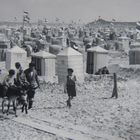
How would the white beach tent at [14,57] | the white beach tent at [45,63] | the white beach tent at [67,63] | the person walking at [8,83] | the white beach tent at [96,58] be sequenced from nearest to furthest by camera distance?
the person walking at [8,83] < the white beach tent at [67,63] < the white beach tent at [45,63] < the white beach tent at [14,57] < the white beach tent at [96,58]

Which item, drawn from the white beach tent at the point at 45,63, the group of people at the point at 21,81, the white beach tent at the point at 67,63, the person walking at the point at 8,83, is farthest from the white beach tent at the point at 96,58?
the person walking at the point at 8,83

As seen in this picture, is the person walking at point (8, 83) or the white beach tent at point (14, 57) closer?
the person walking at point (8, 83)

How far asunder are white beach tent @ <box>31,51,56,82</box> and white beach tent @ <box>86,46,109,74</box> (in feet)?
6.52

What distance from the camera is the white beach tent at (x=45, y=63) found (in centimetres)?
1683

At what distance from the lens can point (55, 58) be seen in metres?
17.0

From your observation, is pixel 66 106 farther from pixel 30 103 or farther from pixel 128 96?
pixel 128 96

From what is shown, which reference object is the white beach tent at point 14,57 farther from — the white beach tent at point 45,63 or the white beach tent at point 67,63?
the white beach tent at point 67,63

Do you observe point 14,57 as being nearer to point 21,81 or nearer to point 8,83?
point 21,81

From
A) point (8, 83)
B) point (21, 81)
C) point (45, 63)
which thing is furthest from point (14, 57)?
point (8, 83)

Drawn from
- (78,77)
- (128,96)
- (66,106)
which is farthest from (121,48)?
(66,106)

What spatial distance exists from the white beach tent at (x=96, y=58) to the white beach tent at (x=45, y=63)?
1986 mm

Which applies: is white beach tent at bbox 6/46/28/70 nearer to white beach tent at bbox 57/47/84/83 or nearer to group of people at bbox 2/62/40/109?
white beach tent at bbox 57/47/84/83

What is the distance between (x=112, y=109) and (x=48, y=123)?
2399 millimetres

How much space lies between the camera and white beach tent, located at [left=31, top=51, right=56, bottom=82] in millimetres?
16828
